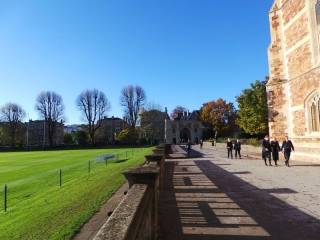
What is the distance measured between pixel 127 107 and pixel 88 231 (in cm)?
8452

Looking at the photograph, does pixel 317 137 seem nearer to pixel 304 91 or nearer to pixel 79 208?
pixel 304 91

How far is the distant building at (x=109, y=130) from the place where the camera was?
99.8 meters

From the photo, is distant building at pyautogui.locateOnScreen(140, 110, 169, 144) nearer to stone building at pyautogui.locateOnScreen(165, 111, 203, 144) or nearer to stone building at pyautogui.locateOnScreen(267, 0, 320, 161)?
stone building at pyautogui.locateOnScreen(165, 111, 203, 144)

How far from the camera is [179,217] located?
7.82 metres

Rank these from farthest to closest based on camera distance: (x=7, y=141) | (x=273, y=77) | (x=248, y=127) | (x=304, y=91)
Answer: (x=7, y=141), (x=248, y=127), (x=273, y=77), (x=304, y=91)

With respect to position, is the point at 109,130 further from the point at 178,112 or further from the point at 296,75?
the point at 296,75

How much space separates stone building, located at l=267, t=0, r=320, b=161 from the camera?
20.2 meters

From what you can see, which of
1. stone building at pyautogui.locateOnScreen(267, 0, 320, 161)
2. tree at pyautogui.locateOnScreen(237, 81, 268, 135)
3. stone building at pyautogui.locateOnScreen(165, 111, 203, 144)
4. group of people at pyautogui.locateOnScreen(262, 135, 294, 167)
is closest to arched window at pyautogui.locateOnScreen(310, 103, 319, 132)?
stone building at pyautogui.locateOnScreen(267, 0, 320, 161)

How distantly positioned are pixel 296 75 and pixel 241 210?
53.7 ft

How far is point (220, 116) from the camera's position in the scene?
99.1 meters

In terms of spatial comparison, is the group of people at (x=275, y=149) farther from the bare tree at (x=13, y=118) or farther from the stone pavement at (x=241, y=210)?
the bare tree at (x=13, y=118)

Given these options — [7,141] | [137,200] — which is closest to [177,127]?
[7,141]

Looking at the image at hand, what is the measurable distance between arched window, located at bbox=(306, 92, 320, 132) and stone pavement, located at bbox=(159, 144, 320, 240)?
7.96m

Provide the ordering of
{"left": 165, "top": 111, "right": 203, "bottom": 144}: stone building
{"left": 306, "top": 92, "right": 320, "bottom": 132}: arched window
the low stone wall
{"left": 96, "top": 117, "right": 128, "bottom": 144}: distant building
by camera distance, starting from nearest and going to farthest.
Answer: the low stone wall → {"left": 306, "top": 92, "right": 320, "bottom": 132}: arched window → {"left": 96, "top": 117, "right": 128, "bottom": 144}: distant building → {"left": 165, "top": 111, "right": 203, "bottom": 144}: stone building
